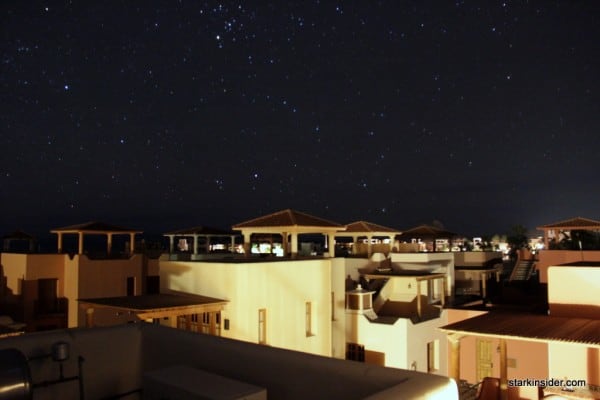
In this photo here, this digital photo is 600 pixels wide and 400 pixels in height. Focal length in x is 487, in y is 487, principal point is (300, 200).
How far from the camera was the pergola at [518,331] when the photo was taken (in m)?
9.47

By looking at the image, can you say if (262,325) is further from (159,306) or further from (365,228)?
(365,228)

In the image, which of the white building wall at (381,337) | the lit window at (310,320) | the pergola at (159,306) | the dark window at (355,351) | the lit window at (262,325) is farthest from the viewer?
the dark window at (355,351)

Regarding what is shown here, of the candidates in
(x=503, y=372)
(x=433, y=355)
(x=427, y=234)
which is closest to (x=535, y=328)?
(x=503, y=372)

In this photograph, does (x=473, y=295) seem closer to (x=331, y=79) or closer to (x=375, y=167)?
(x=331, y=79)

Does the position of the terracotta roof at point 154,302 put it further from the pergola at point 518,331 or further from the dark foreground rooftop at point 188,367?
the pergola at point 518,331

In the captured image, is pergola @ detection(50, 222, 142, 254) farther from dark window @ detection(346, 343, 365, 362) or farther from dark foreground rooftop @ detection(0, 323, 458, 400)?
dark foreground rooftop @ detection(0, 323, 458, 400)

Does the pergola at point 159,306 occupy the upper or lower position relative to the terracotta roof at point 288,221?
lower

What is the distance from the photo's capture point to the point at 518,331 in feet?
33.2

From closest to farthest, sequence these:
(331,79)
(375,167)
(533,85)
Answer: (533,85) → (331,79) → (375,167)

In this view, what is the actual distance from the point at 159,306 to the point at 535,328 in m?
8.45

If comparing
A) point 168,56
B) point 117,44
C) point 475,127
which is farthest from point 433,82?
point 117,44

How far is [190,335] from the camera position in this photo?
6.09 meters

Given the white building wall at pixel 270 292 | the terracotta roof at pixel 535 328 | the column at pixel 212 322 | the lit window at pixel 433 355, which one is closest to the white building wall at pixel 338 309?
the white building wall at pixel 270 292

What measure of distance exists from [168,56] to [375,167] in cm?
5020
